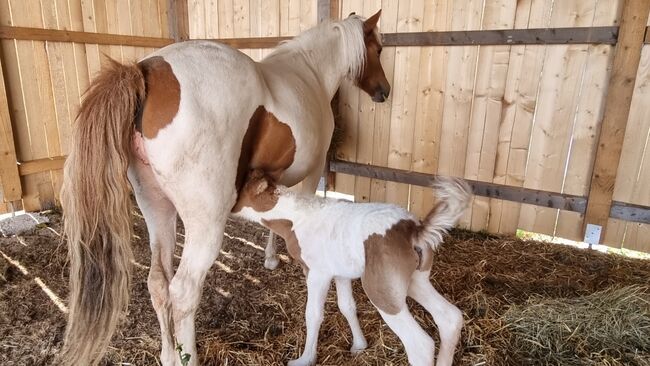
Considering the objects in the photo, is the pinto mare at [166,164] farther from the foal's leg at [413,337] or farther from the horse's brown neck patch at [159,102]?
the foal's leg at [413,337]

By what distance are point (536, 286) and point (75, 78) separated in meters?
4.56

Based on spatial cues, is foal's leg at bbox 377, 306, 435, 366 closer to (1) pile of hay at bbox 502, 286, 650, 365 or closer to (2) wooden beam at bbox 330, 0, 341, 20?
(1) pile of hay at bbox 502, 286, 650, 365

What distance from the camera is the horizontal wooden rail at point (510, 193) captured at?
313cm

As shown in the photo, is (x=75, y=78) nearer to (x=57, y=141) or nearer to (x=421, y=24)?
(x=57, y=141)

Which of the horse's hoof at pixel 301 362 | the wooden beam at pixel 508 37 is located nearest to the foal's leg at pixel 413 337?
the horse's hoof at pixel 301 362

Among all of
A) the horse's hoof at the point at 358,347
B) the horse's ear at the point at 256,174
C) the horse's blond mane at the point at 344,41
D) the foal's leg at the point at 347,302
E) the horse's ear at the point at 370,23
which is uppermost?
the horse's ear at the point at 370,23

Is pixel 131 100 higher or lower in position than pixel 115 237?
higher

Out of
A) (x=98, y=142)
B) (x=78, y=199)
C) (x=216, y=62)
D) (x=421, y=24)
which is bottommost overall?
(x=78, y=199)

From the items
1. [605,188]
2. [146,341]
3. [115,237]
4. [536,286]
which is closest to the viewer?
[115,237]

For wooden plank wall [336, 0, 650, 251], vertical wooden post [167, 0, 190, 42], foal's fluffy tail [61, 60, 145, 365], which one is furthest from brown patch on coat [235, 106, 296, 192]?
vertical wooden post [167, 0, 190, 42]

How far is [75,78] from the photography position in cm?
420

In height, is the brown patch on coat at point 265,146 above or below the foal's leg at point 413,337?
above

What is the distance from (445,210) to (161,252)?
1.33 m

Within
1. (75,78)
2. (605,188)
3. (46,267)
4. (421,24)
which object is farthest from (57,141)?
(605,188)
